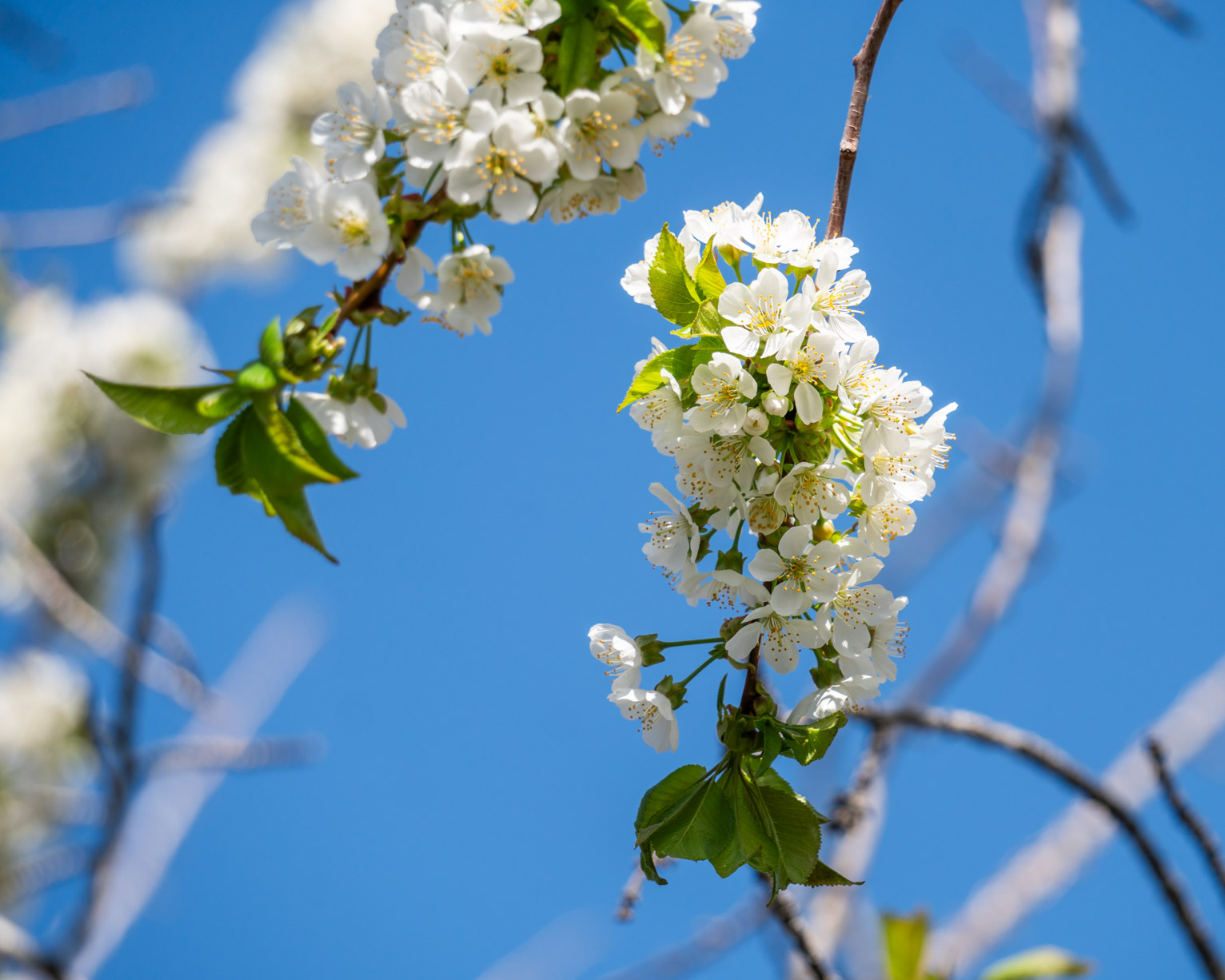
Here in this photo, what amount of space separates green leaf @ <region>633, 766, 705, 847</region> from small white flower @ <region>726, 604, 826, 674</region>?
14 centimetres

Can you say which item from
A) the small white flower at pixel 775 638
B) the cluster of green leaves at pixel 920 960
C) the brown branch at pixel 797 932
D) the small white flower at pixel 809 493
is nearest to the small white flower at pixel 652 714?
the small white flower at pixel 775 638

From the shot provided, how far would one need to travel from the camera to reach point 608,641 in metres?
1.11

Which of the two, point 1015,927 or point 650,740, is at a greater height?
point 650,740

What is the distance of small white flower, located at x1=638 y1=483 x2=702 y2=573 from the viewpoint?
104cm

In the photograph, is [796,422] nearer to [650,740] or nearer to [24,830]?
[650,740]

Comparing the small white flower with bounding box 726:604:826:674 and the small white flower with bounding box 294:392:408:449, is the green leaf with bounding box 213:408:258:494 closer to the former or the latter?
the small white flower with bounding box 294:392:408:449

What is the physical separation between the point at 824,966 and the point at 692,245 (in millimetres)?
1214

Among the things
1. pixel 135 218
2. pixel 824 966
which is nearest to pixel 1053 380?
pixel 824 966

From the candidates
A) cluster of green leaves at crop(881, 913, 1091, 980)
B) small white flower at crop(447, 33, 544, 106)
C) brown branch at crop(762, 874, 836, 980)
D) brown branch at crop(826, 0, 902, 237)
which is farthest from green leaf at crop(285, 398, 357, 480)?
cluster of green leaves at crop(881, 913, 1091, 980)

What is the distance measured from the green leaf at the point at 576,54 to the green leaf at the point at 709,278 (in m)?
0.22

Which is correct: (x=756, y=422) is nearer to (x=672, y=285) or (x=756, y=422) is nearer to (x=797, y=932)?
(x=672, y=285)

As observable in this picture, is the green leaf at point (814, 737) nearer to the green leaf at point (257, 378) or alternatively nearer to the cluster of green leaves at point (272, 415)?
the cluster of green leaves at point (272, 415)

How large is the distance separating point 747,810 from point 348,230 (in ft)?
2.40

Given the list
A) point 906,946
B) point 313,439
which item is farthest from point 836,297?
point 906,946
